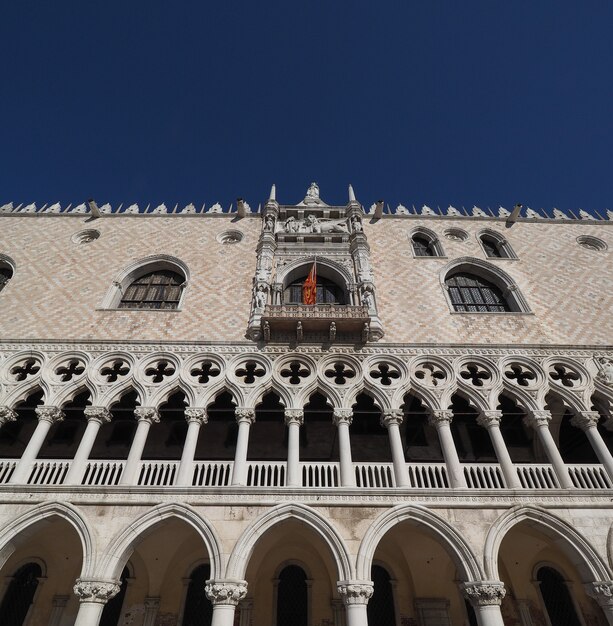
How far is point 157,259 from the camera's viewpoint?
42.5 feet

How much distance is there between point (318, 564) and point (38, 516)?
577cm

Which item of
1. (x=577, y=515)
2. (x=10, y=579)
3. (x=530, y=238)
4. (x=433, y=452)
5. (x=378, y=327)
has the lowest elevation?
(x=10, y=579)

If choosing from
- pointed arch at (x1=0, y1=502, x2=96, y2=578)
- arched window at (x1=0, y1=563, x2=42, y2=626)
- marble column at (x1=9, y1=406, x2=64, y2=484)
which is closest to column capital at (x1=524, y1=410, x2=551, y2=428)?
pointed arch at (x1=0, y1=502, x2=96, y2=578)

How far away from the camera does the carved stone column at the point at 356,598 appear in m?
6.40

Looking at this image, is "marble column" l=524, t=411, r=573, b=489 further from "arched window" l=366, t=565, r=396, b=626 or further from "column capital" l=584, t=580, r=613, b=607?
"arched window" l=366, t=565, r=396, b=626

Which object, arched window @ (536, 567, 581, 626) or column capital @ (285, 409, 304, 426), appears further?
column capital @ (285, 409, 304, 426)

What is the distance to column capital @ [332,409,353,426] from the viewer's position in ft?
28.6

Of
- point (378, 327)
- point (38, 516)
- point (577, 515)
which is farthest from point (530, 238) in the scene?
point (38, 516)

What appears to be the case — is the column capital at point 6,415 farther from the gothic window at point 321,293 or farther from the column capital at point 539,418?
the column capital at point 539,418

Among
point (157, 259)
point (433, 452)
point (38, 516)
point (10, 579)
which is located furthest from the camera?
point (157, 259)

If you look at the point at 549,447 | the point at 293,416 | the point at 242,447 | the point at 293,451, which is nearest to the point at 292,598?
the point at 293,451

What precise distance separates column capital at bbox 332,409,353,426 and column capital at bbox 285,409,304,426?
75 cm

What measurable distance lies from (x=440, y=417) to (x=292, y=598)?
5123 millimetres

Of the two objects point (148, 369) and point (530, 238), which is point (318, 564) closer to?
point (148, 369)
